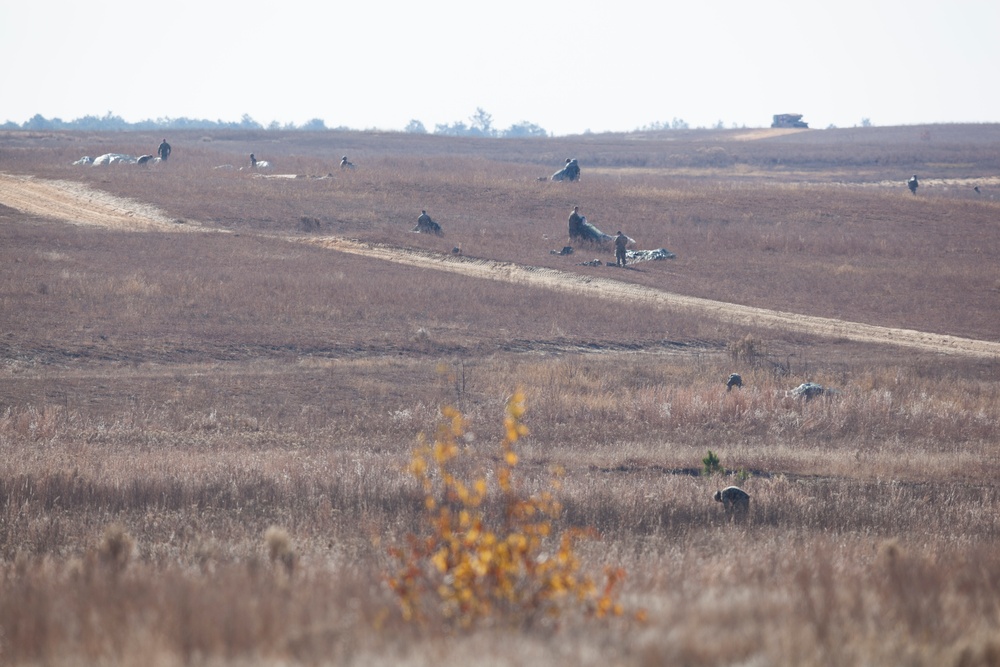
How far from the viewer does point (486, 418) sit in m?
18.9

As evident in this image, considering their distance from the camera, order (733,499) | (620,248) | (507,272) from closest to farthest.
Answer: (733,499), (507,272), (620,248)

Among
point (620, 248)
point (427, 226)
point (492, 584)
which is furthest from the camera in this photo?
point (427, 226)

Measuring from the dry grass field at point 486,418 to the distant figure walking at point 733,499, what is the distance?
0.45 feet

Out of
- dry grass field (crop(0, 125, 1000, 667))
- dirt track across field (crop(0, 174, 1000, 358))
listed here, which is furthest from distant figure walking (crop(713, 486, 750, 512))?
dirt track across field (crop(0, 174, 1000, 358))

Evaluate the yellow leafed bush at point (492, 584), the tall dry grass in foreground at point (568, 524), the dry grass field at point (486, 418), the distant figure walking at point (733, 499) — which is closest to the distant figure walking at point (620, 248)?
the dry grass field at point (486, 418)

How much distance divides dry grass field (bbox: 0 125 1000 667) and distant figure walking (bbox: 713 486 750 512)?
A: 14 cm

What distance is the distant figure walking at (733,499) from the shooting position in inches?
472

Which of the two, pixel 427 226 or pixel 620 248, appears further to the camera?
pixel 427 226

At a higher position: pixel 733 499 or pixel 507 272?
pixel 507 272

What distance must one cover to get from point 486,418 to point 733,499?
754cm

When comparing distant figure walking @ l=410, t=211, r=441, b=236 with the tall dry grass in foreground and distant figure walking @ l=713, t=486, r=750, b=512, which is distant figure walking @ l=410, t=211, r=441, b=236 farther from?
distant figure walking @ l=713, t=486, r=750, b=512

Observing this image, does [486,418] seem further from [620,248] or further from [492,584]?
[620,248]

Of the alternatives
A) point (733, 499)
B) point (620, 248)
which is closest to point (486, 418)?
point (733, 499)

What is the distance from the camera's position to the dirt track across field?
29.8 metres
